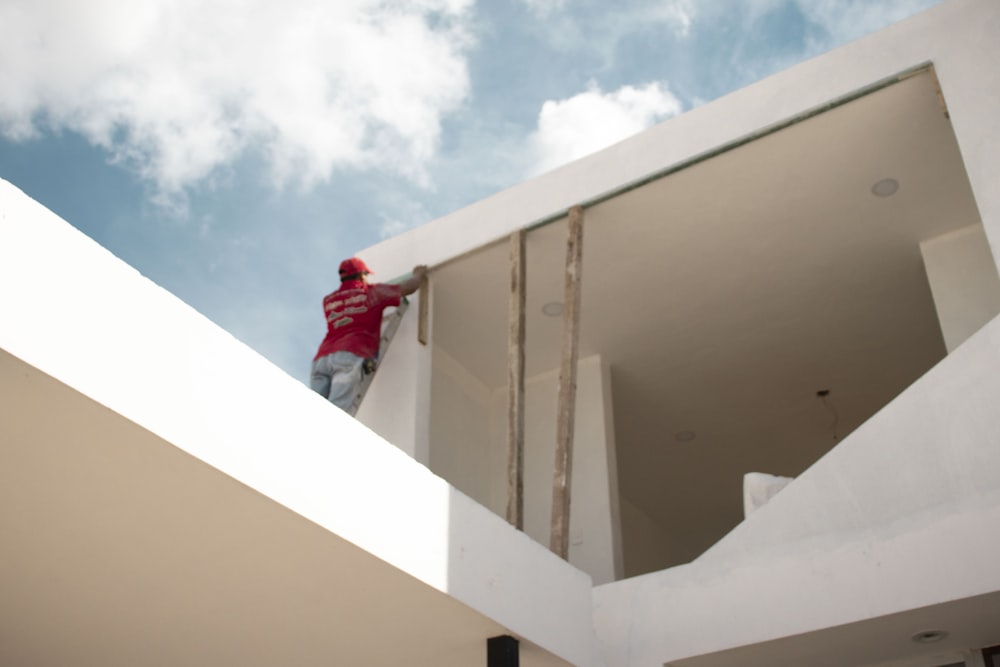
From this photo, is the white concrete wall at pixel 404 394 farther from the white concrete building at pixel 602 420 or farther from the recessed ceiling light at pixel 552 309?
the recessed ceiling light at pixel 552 309

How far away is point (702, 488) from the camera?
33.5 ft

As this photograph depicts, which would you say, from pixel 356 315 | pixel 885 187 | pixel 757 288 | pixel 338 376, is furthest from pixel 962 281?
pixel 338 376

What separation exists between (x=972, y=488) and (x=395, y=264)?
3.98 meters

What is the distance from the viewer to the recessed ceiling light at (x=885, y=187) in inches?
251

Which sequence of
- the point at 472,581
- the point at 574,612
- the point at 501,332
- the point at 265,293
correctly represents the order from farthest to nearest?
the point at 501,332, the point at 265,293, the point at 574,612, the point at 472,581

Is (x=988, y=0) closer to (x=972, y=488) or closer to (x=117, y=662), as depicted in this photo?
(x=972, y=488)

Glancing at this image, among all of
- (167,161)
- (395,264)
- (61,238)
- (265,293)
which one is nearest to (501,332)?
(395,264)

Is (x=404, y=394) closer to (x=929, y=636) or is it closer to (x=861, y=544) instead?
(x=861, y=544)

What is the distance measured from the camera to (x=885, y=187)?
6.42 metres

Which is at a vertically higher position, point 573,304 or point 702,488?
point 702,488

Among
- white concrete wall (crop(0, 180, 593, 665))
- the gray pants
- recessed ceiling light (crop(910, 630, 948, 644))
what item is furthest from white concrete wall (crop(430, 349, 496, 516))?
recessed ceiling light (crop(910, 630, 948, 644))

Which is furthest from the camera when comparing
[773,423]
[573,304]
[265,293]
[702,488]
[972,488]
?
[702,488]

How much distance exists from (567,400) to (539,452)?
211cm

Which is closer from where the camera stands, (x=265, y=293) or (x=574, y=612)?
(x=574, y=612)
